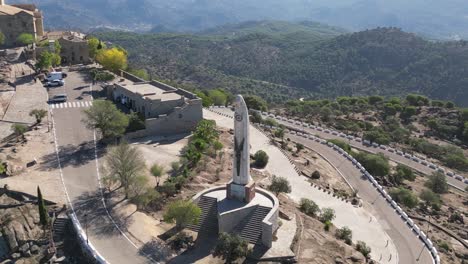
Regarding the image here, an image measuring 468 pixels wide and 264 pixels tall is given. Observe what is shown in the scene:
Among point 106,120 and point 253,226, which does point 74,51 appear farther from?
point 253,226

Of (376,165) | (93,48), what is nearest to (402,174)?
(376,165)

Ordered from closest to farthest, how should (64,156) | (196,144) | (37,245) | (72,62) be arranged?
(37,245) → (64,156) → (196,144) → (72,62)

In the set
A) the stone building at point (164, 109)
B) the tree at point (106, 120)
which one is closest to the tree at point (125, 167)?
the tree at point (106, 120)

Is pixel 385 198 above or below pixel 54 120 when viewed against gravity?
below

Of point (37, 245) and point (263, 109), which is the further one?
point (263, 109)

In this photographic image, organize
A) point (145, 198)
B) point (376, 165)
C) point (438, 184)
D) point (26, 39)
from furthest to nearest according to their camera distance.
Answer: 1. point (26, 39)
2. point (376, 165)
3. point (438, 184)
4. point (145, 198)

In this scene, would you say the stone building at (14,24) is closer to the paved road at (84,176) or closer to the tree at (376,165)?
the paved road at (84,176)

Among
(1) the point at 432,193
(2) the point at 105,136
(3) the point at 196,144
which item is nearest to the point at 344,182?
(1) the point at 432,193

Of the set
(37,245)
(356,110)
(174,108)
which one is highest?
(174,108)

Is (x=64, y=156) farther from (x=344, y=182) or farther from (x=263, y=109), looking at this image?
(x=263, y=109)
